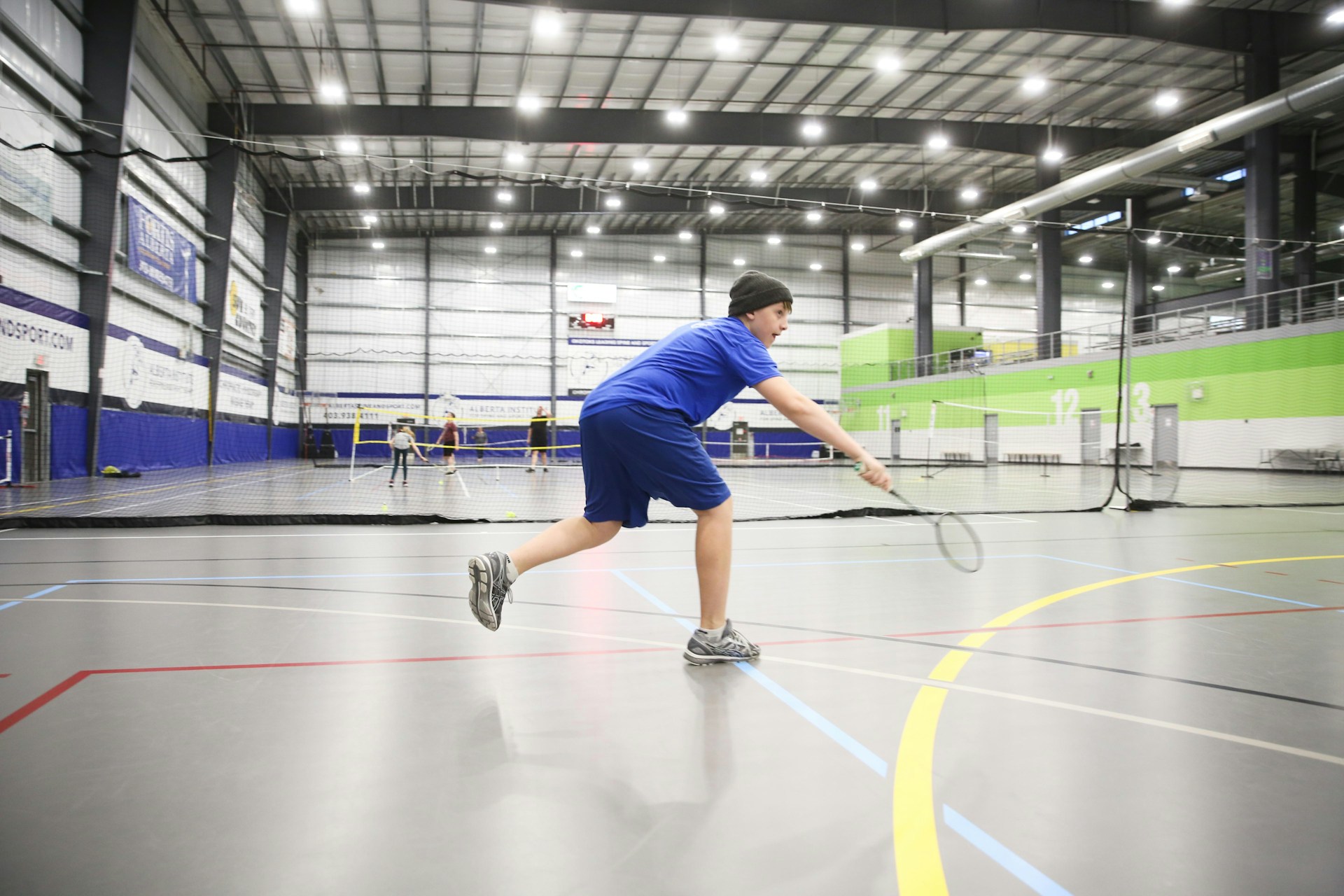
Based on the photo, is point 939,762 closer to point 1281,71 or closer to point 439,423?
point 1281,71

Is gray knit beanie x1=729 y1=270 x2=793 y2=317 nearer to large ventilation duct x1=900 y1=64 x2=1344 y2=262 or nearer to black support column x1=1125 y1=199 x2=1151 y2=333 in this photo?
large ventilation duct x1=900 y1=64 x2=1344 y2=262

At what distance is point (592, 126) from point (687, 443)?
20.3 metres

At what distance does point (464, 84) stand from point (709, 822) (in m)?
23.6

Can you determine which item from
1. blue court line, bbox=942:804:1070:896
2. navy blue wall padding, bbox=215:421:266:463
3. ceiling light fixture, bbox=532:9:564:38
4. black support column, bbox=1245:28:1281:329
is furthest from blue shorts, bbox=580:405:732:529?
black support column, bbox=1245:28:1281:329

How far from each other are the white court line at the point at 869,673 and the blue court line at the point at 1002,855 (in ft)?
2.93

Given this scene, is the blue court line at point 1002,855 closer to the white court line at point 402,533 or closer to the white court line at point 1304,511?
the white court line at point 402,533

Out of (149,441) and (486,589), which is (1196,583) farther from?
(149,441)

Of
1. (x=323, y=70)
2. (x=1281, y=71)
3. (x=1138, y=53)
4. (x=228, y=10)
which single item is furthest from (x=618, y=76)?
(x=1281, y=71)

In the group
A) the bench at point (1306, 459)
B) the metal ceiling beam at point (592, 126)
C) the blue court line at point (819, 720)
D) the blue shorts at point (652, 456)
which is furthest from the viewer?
the metal ceiling beam at point (592, 126)

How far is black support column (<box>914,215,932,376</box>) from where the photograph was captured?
31547mm

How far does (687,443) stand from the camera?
271 centimetres

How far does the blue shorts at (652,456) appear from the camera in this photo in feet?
8.73

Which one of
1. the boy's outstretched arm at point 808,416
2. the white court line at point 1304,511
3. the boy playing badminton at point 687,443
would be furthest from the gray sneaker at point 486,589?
the white court line at point 1304,511

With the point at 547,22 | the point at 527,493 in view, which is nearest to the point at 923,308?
the point at 547,22
